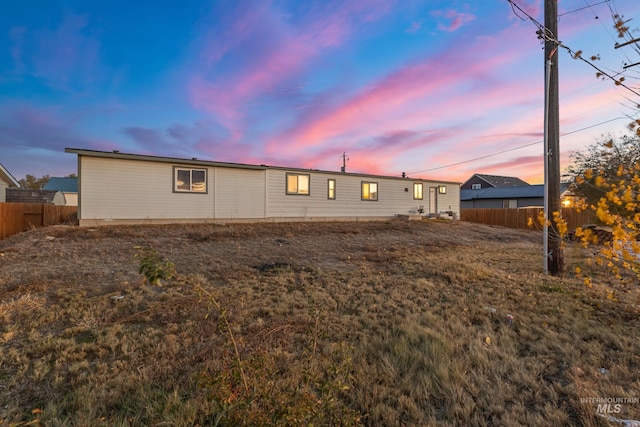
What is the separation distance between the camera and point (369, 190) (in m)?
18.6

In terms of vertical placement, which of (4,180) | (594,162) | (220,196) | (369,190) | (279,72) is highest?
(279,72)

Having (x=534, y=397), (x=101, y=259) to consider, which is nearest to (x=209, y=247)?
(x=101, y=259)

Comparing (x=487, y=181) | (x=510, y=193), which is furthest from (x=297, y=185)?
(x=487, y=181)

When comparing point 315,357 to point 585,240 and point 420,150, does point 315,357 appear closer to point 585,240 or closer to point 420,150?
point 585,240

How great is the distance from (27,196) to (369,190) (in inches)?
1012

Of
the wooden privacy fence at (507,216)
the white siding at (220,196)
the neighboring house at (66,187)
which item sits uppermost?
the neighboring house at (66,187)

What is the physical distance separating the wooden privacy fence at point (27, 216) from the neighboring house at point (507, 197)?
36.5 m

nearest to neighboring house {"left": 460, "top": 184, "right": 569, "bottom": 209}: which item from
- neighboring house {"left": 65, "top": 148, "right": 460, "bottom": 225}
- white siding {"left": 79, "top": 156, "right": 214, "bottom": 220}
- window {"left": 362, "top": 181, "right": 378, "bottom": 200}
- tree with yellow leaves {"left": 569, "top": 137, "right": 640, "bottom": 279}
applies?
neighboring house {"left": 65, "top": 148, "right": 460, "bottom": 225}

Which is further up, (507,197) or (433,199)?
(507,197)

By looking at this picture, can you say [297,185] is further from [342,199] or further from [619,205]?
[619,205]

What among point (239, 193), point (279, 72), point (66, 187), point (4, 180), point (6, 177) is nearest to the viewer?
point (279, 72)

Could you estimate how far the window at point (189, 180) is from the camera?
12.8m

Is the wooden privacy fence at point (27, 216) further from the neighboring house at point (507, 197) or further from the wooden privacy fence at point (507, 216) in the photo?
the neighboring house at point (507, 197)

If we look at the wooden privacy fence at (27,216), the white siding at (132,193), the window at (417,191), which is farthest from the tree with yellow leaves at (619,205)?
the window at (417,191)
